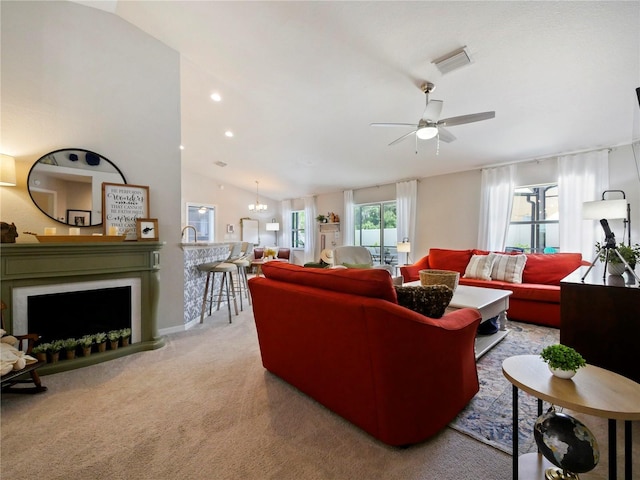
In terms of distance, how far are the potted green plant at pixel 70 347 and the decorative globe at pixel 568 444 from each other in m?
3.36

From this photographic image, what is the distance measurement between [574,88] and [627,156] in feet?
6.36

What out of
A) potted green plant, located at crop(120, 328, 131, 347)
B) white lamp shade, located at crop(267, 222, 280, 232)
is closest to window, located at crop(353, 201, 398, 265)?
white lamp shade, located at crop(267, 222, 280, 232)

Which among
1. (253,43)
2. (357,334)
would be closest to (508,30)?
(253,43)

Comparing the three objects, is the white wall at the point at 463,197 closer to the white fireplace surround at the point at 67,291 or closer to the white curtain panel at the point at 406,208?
the white curtain panel at the point at 406,208

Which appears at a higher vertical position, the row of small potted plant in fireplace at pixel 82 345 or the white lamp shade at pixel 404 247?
the white lamp shade at pixel 404 247

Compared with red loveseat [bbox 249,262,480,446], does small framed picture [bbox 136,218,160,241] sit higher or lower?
higher

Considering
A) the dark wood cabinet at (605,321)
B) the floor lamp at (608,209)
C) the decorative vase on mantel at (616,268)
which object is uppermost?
the floor lamp at (608,209)

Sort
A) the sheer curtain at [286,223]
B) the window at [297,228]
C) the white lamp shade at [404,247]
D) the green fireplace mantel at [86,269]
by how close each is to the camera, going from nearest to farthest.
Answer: the green fireplace mantel at [86,269], the white lamp shade at [404,247], the window at [297,228], the sheer curtain at [286,223]

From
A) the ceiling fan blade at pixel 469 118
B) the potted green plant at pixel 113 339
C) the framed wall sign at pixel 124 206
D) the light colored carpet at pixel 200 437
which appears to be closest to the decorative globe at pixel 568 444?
the light colored carpet at pixel 200 437

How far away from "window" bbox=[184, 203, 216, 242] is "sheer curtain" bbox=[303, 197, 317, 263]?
293 centimetres

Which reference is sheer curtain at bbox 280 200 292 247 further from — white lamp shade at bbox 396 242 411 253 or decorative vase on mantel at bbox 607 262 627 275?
decorative vase on mantel at bbox 607 262 627 275

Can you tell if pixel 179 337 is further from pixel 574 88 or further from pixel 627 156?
pixel 627 156

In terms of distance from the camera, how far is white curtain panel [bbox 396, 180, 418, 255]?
6060mm

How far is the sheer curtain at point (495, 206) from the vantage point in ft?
15.6
